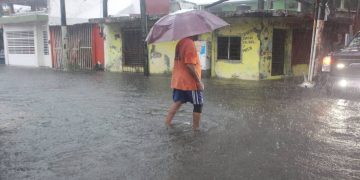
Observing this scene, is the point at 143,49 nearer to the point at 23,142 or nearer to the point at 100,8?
the point at 100,8

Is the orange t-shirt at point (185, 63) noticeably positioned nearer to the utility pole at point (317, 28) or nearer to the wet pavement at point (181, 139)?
the wet pavement at point (181, 139)

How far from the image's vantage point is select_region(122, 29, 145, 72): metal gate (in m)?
18.1

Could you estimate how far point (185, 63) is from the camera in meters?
5.73

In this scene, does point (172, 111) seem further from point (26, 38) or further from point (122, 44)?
point (26, 38)

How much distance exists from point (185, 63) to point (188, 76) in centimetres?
23

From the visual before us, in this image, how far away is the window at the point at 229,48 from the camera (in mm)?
15000

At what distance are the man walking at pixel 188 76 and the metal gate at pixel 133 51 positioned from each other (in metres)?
11.9

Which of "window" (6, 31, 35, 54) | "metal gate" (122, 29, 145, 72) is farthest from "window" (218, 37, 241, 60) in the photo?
"window" (6, 31, 35, 54)

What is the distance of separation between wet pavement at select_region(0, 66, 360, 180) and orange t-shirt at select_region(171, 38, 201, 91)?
0.76 m

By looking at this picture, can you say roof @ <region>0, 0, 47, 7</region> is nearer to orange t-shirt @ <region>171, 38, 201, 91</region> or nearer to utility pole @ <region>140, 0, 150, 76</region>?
utility pole @ <region>140, 0, 150, 76</region>

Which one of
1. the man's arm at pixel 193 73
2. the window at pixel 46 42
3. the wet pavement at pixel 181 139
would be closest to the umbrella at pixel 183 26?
the man's arm at pixel 193 73

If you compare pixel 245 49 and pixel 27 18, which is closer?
pixel 245 49

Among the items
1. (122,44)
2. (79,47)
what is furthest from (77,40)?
(122,44)

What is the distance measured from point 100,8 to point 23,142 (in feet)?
64.9
